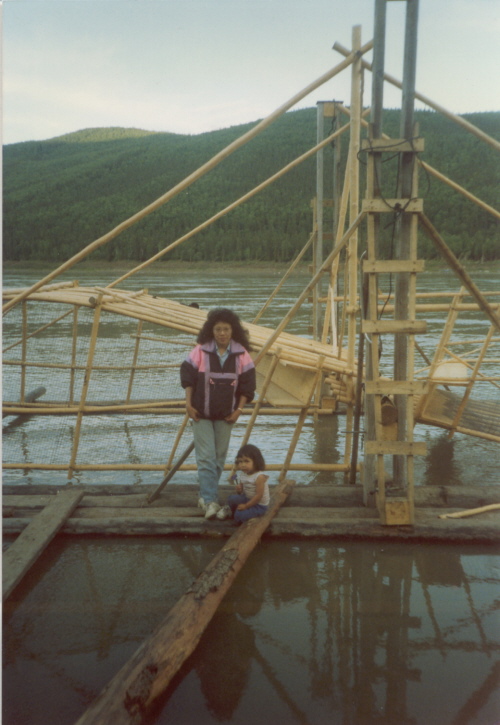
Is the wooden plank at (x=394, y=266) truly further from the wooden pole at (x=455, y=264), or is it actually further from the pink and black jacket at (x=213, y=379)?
the pink and black jacket at (x=213, y=379)

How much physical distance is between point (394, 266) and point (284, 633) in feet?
8.74

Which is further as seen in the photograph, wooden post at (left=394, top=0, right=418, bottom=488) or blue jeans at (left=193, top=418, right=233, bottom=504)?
blue jeans at (left=193, top=418, right=233, bottom=504)

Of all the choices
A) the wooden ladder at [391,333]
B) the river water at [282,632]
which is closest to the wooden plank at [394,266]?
the wooden ladder at [391,333]

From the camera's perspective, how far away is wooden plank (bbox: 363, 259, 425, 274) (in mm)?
4965

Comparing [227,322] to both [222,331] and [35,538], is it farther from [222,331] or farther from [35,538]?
[35,538]

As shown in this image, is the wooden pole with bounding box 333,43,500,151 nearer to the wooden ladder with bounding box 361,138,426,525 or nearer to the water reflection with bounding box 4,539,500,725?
the wooden ladder with bounding box 361,138,426,525

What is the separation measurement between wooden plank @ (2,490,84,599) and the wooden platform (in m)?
0.09

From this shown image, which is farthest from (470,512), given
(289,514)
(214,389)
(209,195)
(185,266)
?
(209,195)

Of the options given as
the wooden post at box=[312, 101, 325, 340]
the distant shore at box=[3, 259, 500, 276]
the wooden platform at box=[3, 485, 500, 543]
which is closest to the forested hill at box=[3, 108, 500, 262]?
the distant shore at box=[3, 259, 500, 276]

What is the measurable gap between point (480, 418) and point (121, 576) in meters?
4.56

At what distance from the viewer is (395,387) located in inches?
196

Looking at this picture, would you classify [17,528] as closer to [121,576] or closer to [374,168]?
[121,576]

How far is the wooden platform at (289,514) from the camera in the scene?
5000mm

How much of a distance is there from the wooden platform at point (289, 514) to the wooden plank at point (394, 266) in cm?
186
